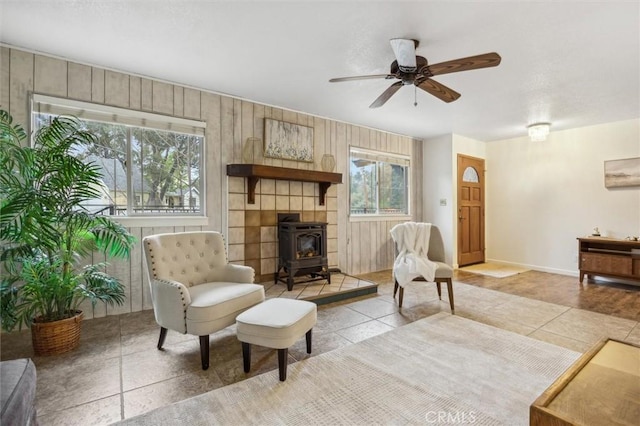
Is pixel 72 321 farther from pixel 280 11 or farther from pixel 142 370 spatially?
pixel 280 11

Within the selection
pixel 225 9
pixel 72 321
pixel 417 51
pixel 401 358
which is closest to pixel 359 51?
pixel 417 51

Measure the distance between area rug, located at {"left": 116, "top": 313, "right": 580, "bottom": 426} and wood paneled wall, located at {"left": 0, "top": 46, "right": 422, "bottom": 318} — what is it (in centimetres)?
209

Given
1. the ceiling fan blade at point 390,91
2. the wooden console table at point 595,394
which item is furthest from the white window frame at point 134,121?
the wooden console table at point 595,394

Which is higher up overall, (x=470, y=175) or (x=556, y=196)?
(x=470, y=175)

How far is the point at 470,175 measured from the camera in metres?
5.97

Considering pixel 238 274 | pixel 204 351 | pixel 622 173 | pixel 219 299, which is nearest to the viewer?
pixel 204 351

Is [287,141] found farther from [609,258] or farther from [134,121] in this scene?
[609,258]

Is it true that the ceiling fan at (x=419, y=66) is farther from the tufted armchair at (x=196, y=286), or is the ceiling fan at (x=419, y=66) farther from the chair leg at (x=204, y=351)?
the chair leg at (x=204, y=351)

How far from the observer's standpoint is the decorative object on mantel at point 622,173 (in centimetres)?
438

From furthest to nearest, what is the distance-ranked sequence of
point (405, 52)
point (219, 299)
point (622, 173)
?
point (622, 173)
point (405, 52)
point (219, 299)

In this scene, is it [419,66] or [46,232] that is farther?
[419,66]

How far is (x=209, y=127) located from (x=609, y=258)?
5804mm

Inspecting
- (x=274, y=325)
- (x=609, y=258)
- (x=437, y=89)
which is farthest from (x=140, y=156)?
(x=609, y=258)

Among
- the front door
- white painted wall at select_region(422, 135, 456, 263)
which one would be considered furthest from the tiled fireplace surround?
the front door
